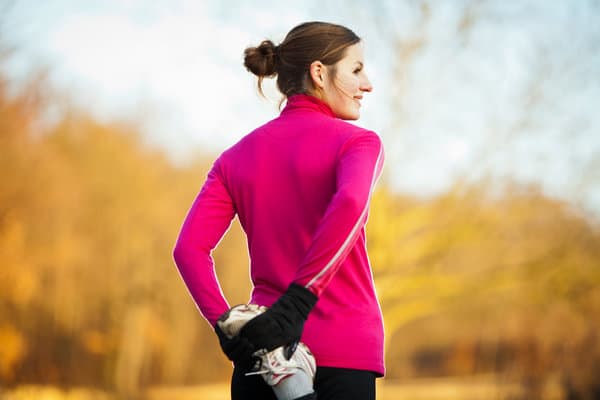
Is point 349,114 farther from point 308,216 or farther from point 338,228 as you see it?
point 338,228

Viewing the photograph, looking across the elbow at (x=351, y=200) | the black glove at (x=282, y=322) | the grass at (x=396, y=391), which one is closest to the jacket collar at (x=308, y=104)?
the elbow at (x=351, y=200)

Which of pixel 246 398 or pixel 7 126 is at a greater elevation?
pixel 7 126

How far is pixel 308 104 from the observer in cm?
206

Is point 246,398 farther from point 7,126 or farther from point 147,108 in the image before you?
point 147,108

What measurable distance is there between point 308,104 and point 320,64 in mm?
94

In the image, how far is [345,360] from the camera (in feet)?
6.31

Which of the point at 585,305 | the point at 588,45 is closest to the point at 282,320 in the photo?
the point at 588,45

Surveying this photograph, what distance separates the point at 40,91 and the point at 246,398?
54.1 feet

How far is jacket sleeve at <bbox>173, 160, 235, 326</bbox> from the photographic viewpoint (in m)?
2.01

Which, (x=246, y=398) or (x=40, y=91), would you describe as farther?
(x=40, y=91)

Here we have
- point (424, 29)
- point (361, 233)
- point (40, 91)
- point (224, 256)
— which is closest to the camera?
point (361, 233)

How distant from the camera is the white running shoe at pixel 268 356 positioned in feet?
5.85

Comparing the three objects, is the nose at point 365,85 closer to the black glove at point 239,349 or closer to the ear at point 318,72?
the ear at point 318,72

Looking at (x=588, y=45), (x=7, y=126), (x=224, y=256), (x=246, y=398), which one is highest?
(x=588, y=45)
